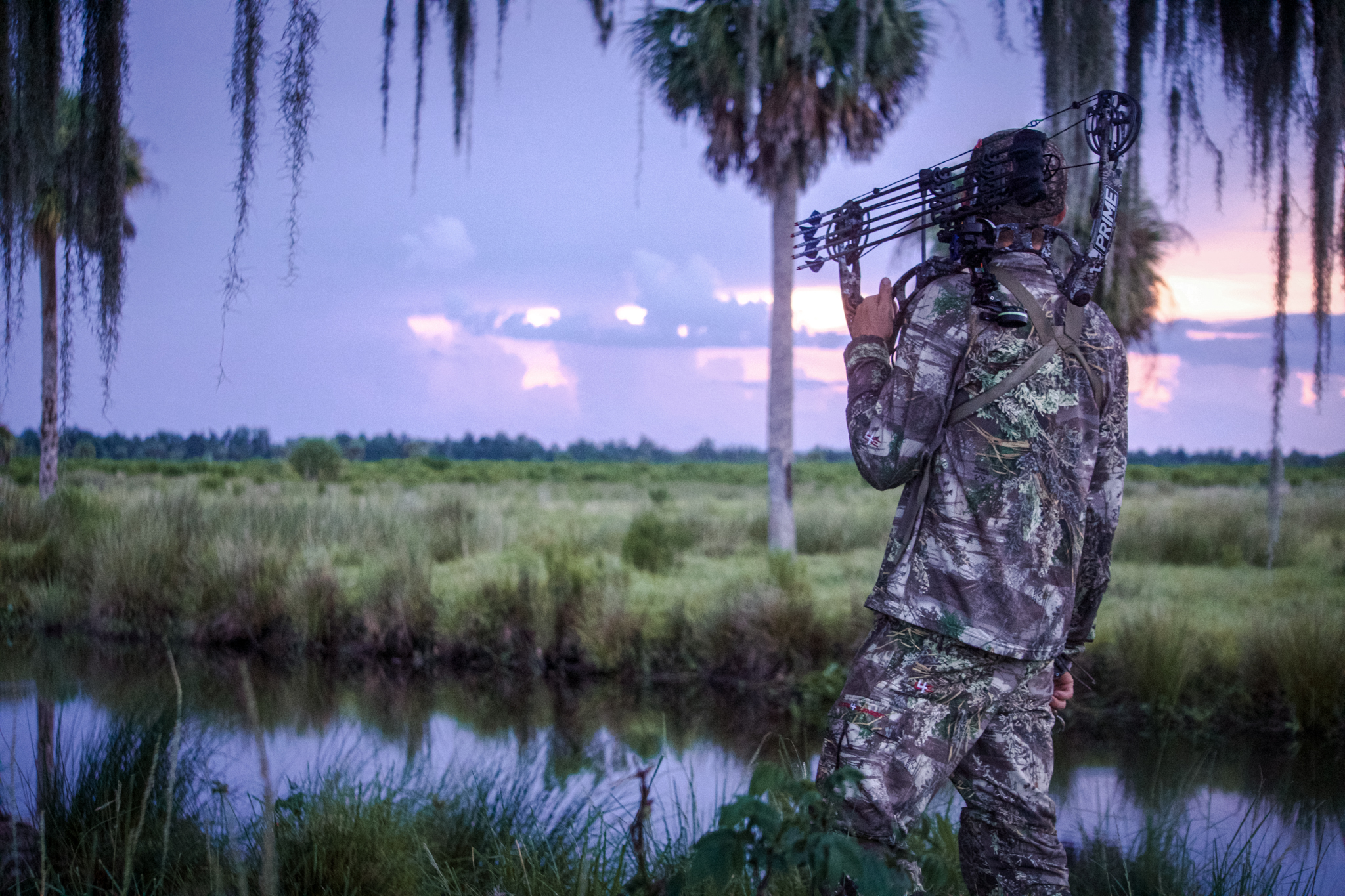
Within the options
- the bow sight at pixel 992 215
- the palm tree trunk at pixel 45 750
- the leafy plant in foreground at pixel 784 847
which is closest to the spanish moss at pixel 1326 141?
the bow sight at pixel 992 215

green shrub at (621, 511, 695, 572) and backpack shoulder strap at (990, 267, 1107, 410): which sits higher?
backpack shoulder strap at (990, 267, 1107, 410)

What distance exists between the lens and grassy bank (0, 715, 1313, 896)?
2.73 metres

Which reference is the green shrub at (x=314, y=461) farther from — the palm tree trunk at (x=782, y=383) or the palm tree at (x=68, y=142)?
the palm tree at (x=68, y=142)

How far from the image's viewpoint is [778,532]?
40.8 ft

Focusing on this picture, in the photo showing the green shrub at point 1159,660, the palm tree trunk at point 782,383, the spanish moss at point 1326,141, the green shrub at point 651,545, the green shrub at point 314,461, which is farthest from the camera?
the green shrub at point 314,461

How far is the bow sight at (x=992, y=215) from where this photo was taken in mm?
2033

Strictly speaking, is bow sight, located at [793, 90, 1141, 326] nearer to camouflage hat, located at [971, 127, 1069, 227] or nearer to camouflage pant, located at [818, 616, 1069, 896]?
camouflage hat, located at [971, 127, 1069, 227]

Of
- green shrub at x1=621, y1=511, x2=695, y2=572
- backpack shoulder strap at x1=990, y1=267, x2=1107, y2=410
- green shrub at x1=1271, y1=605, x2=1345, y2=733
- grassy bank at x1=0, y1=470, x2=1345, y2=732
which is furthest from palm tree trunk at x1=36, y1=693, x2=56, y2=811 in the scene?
green shrub at x1=1271, y1=605, x2=1345, y2=733

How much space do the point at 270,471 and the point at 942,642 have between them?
3704 centimetres

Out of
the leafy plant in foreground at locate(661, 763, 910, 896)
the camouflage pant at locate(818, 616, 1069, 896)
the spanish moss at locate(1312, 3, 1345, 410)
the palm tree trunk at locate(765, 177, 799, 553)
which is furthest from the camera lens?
the palm tree trunk at locate(765, 177, 799, 553)

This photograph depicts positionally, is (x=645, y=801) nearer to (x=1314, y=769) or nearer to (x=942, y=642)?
(x=942, y=642)

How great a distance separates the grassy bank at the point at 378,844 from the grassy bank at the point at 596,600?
2149 millimetres

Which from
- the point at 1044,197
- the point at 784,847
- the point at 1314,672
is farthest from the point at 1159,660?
the point at 784,847

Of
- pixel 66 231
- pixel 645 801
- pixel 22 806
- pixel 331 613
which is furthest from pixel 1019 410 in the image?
pixel 331 613
